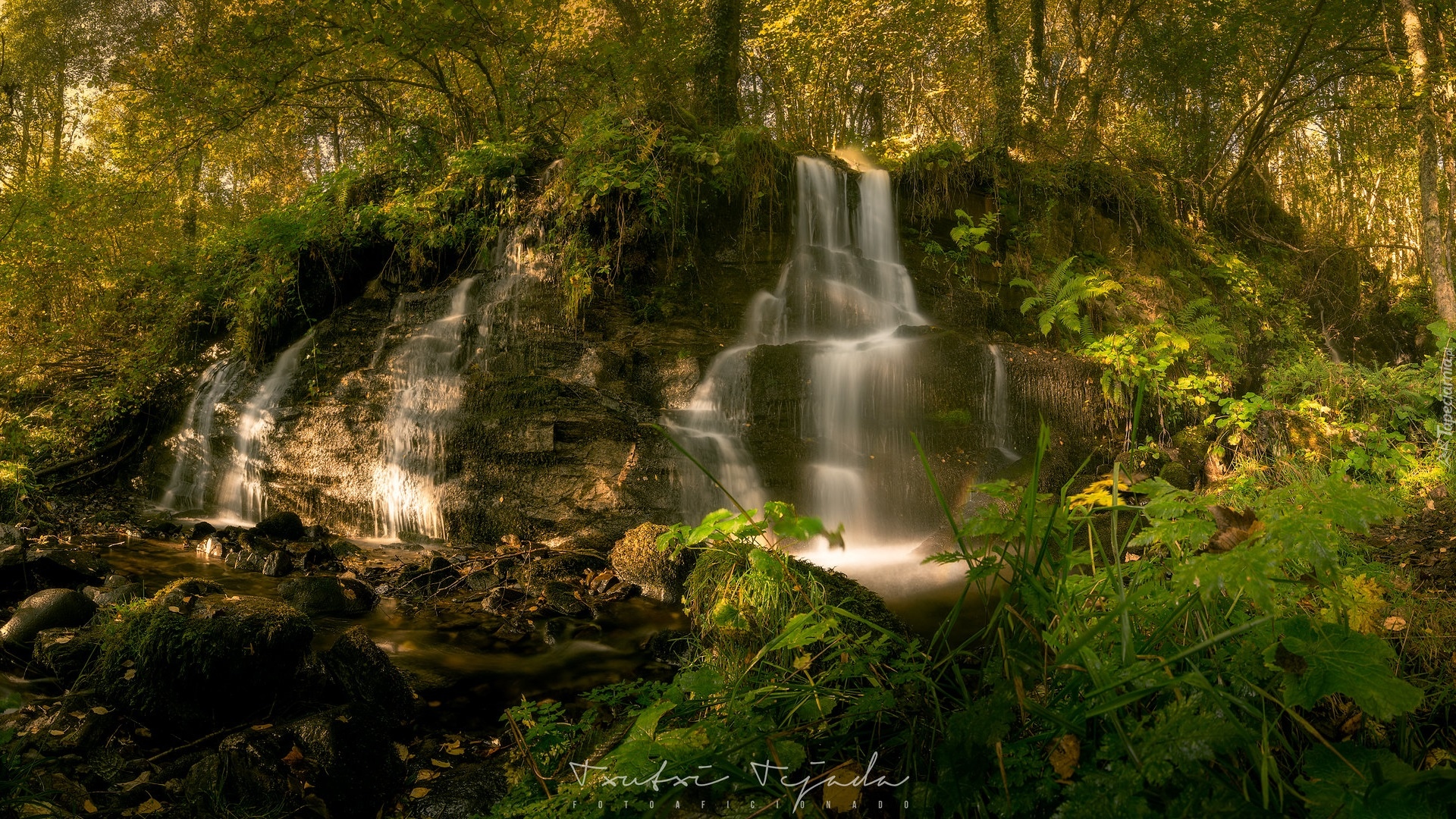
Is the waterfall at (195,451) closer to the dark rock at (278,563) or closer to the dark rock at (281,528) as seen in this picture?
the dark rock at (281,528)

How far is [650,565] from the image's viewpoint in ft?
20.3

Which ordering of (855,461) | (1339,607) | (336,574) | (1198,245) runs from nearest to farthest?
1. (1339,607)
2. (336,574)
3. (855,461)
4. (1198,245)

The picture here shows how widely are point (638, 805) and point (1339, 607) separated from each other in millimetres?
1727

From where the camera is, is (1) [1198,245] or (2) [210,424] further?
(1) [1198,245]

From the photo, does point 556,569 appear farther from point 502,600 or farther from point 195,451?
point 195,451

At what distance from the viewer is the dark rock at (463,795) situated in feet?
9.32

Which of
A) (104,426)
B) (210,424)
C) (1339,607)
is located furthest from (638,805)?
(104,426)

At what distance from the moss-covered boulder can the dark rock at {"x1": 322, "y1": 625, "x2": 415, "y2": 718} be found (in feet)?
0.71

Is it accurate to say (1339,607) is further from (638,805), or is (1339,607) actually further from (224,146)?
(224,146)

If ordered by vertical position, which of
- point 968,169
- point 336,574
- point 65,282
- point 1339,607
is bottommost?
point 336,574

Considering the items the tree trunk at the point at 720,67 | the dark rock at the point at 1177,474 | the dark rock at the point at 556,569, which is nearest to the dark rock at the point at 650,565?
the dark rock at the point at 556,569

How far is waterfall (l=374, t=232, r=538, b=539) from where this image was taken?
26.6 ft

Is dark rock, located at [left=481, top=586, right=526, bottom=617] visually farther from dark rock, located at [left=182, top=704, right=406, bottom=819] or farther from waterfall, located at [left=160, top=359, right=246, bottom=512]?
waterfall, located at [left=160, top=359, right=246, bottom=512]

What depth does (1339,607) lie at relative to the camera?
1777mm
